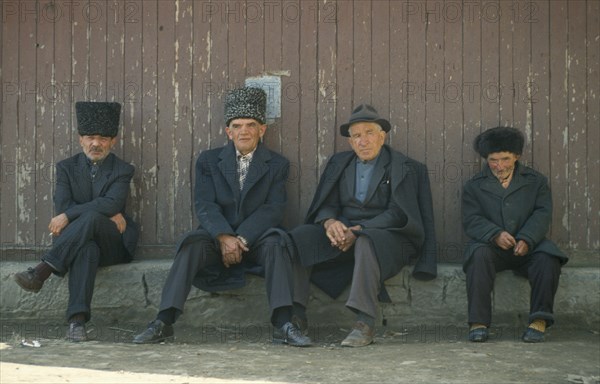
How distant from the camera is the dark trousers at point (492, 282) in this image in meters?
5.76

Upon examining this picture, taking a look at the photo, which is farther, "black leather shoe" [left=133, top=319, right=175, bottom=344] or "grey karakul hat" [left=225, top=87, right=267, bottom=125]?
"grey karakul hat" [left=225, top=87, right=267, bottom=125]

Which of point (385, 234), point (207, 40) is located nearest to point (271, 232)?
point (385, 234)

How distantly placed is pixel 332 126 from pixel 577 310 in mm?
2090

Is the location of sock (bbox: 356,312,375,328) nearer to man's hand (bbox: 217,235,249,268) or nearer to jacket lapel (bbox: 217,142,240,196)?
man's hand (bbox: 217,235,249,268)

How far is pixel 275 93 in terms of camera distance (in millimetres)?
6594

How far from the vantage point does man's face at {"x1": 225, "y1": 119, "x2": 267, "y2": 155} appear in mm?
6285

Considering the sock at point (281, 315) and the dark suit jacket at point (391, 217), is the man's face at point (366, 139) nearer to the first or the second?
the dark suit jacket at point (391, 217)

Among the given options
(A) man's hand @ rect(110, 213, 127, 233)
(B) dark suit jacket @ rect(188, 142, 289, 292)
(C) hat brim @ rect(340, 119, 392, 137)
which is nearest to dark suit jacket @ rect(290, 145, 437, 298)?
(C) hat brim @ rect(340, 119, 392, 137)

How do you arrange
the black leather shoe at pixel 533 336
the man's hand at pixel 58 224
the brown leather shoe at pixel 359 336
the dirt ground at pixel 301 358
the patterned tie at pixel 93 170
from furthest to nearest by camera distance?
the patterned tie at pixel 93 170 → the man's hand at pixel 58 224 → the black leather shoe at pixel 533 336 → the brown leather shoe at pixel 359 336 → the dirt ground at pixel 301 358

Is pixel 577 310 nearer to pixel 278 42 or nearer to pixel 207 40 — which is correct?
pixel 278 42

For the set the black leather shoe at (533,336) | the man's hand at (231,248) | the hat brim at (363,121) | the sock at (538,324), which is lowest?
the black leather shoe at (533,336)

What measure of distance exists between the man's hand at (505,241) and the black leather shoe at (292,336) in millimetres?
1368

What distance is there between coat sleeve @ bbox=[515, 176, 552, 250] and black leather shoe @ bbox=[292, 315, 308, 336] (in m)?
1.47

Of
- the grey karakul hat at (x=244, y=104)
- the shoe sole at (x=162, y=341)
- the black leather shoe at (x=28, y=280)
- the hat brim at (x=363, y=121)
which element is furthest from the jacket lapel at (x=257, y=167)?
the black leather shoe at (x=28, y=280)
